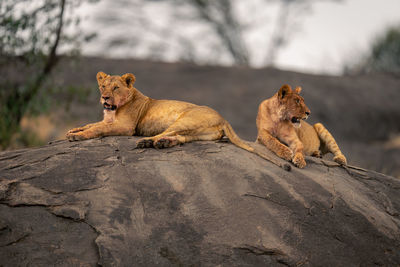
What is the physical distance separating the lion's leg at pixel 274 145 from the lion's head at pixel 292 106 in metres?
0.30

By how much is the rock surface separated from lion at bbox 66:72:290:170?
16cm

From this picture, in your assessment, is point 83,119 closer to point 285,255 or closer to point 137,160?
point 137,160

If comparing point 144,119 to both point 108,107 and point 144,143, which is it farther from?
point 144,143

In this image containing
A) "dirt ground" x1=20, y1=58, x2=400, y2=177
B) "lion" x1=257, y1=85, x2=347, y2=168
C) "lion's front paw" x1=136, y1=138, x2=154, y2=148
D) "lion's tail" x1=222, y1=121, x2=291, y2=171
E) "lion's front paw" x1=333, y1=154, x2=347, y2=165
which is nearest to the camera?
"lion's front paw" x1=136, y1=138, x2=154, y2=148

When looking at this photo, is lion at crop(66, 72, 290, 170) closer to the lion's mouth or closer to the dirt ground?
the lion's mouth

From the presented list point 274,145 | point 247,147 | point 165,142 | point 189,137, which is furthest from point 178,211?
point 274,145

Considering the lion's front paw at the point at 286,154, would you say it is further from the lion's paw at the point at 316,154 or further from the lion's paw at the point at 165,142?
the lion's paw at the point at 165,142

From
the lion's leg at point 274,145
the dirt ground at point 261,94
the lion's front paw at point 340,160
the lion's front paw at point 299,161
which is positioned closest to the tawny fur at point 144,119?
the lion's leg at point 274,145

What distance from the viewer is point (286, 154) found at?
15.6 ft

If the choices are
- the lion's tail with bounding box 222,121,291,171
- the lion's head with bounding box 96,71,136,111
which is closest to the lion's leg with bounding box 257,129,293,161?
the lion's tail with bounding box 222,121,291,171

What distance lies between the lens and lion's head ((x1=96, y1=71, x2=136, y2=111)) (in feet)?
15.1

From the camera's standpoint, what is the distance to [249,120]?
13750 millimetres

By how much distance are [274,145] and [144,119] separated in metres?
1.54

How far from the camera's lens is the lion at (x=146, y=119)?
4.56 metres
